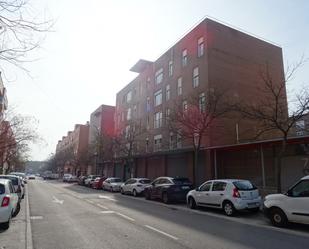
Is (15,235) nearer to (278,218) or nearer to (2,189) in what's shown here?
(2,189)

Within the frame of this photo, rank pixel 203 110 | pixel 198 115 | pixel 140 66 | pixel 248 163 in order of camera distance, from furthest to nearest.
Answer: pixel 140 66 < pixel 203 110 < pixel 198 115 < pixel 248 163

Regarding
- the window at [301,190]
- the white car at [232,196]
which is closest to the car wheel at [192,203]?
the white car at [232,196]

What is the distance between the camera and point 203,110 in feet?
78.2

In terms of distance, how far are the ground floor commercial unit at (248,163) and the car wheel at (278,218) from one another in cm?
656

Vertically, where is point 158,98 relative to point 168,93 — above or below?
above

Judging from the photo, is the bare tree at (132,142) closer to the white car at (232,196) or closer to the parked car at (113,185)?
the parked car at (113,185)

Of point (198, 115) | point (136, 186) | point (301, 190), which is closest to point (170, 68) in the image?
point (198, 115)

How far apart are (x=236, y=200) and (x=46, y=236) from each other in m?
7.79

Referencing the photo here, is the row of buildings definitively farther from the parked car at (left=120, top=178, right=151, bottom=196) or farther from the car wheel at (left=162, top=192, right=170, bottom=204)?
the parked car at (left=120, top=178, right=151, bottom=196)

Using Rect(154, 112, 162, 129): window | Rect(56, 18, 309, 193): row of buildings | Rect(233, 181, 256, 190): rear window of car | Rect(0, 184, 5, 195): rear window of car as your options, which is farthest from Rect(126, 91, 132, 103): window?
Rect(0, 184, 5, 195): rear window of car

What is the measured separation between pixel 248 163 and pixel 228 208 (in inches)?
315

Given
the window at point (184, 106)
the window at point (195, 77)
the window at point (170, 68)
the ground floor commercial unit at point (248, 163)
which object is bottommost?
the ground floor commercial unit at point (248, 163)

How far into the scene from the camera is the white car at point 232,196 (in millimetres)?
13000

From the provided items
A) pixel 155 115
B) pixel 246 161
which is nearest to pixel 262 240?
pixel 246 161
